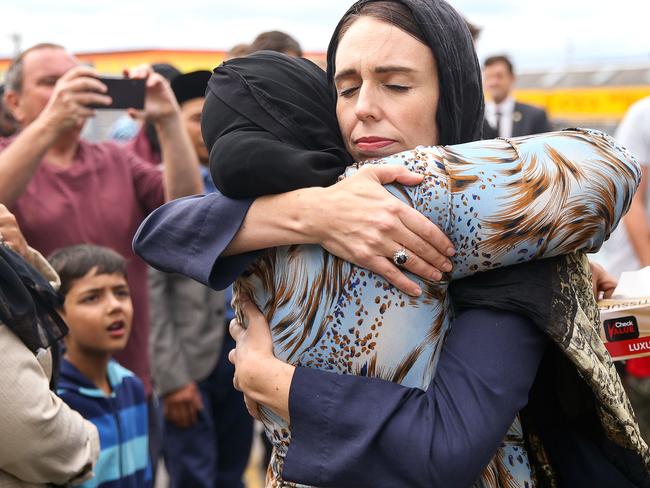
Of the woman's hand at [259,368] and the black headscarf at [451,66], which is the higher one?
the black headscarf at [451,66]

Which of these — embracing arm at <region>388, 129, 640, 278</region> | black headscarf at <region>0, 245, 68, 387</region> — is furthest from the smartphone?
embracing arm at <region>388, 129, 640, 278</region>

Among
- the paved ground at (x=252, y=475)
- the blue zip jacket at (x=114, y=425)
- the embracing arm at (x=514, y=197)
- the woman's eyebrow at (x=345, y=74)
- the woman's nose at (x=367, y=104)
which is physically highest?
the woman's eyebrow at (x=345, y=74)

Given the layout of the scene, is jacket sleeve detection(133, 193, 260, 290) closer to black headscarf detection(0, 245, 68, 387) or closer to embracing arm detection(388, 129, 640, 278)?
embracing arm detection(388, 129, 640, 278)

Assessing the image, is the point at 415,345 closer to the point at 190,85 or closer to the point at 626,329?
the point at 626,329

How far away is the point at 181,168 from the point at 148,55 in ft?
25.0

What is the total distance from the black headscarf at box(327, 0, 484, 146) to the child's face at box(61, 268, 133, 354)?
6.69 ft

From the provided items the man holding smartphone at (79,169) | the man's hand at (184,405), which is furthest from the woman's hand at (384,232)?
the man's hand at (184,405)

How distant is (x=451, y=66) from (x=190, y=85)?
318 centimetres

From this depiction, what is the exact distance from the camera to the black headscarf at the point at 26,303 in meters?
2.17

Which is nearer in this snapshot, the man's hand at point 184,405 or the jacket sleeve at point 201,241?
the jacket sleeve at point 201,241

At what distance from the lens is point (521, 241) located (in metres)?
1.50

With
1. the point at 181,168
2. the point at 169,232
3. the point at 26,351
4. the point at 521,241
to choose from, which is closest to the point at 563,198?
the point at 521,241

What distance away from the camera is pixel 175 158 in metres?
3.93

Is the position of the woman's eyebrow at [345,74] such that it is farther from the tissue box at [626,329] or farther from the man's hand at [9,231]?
the man's hand at [9,231]
